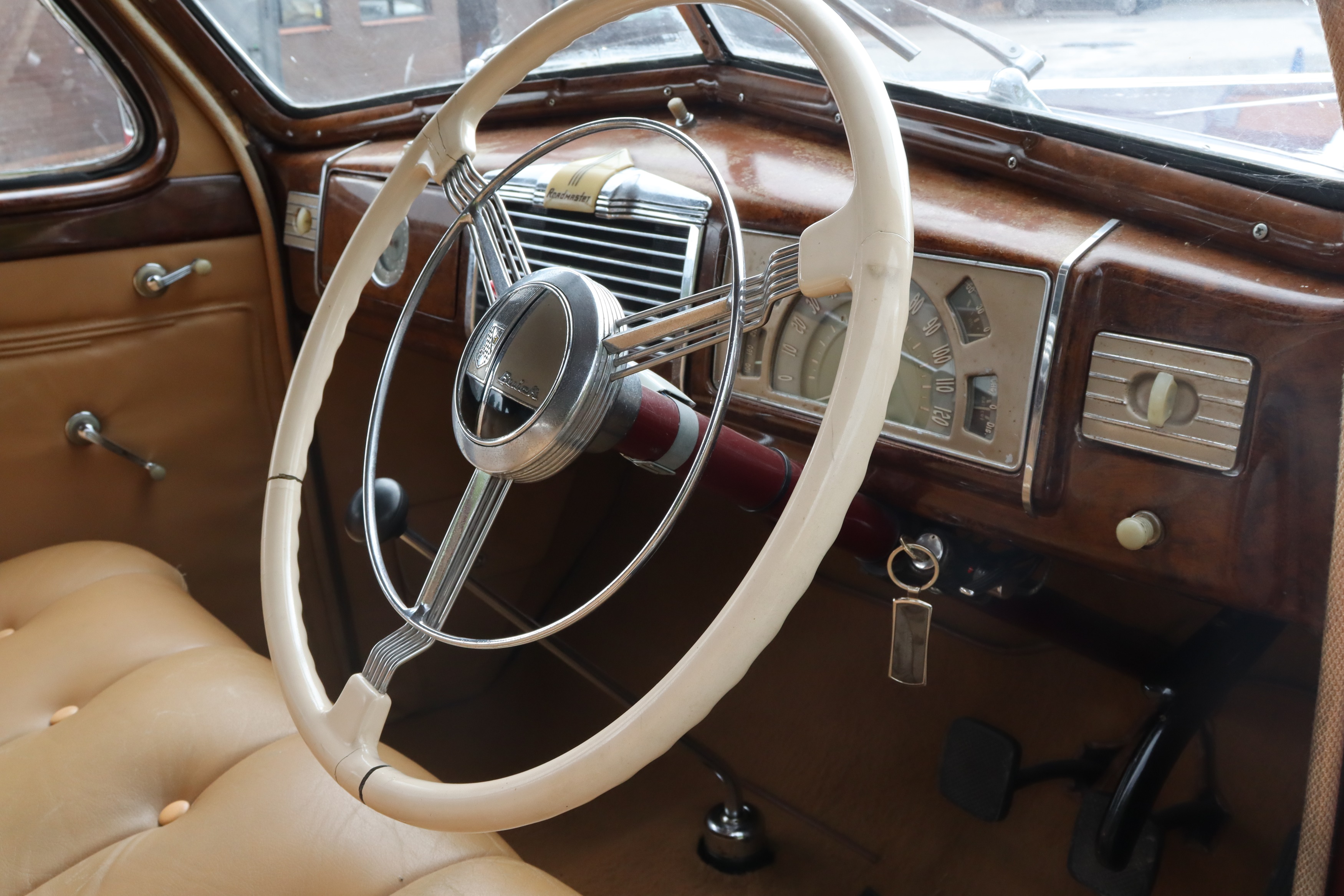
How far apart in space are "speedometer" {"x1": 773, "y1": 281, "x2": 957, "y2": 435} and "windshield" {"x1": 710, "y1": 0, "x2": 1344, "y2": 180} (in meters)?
0.26

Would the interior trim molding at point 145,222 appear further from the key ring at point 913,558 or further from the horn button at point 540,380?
the key ring at point 913,558

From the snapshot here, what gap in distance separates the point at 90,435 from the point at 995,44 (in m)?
A: 1.40

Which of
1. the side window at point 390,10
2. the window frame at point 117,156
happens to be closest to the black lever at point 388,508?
the window frame at point 117,156

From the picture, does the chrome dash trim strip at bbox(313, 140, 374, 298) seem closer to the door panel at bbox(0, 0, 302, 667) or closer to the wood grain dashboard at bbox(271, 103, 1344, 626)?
the door panel at bbox(0, 0, 302, 667)

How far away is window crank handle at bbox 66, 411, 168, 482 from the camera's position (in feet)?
5.19

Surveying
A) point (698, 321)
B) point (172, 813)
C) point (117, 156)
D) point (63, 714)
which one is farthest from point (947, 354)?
point (117, 156)

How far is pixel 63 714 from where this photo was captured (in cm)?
104

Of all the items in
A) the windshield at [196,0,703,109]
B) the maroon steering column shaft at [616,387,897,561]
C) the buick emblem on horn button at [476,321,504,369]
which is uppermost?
the windshield at [196,0,703,109]

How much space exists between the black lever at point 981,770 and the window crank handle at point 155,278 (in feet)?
4.39

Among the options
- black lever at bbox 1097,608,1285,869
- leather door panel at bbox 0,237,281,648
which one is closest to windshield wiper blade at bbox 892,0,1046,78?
black lever at bbox 1097,608,1285,869

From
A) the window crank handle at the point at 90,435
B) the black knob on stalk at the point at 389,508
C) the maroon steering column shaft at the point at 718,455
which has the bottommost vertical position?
the window crank handle at the point at 90,435

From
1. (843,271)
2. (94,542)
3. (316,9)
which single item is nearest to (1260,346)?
(843,271)

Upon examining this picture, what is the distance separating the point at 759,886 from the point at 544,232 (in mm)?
969

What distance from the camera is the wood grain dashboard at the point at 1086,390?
73 cm
